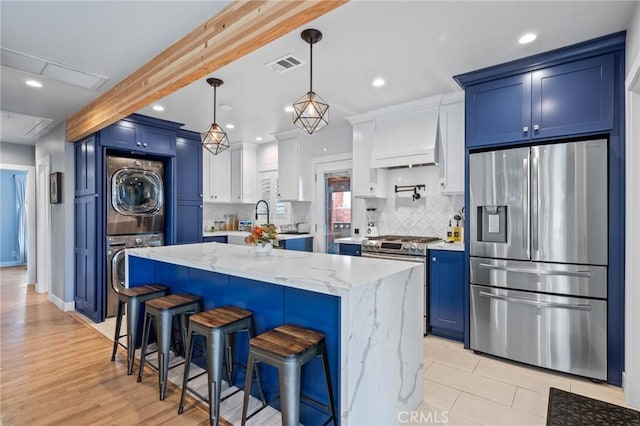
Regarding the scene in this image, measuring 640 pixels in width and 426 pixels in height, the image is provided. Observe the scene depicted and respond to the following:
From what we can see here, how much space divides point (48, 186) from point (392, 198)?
4.93m

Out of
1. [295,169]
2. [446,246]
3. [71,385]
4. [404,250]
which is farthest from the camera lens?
[295,169]

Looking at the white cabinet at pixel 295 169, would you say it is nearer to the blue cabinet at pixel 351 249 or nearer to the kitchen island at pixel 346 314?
the blue cabinet at pixel 351 249

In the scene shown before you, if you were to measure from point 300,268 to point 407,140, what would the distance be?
7.98 feet

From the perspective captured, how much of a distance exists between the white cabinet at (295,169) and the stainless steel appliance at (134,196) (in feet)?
5.95

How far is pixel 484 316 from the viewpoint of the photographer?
299 cm

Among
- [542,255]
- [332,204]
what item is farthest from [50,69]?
[542,255]

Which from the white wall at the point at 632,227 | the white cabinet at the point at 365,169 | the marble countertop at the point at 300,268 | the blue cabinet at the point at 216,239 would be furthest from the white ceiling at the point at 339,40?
the blue cabinet at the point at 216,239

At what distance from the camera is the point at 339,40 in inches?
96.1

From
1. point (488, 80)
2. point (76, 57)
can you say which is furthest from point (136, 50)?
point (488, 80)

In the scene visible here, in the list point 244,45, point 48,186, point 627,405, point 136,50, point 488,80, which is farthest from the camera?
point 48,186

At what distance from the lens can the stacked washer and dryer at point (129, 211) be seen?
13.5 feet

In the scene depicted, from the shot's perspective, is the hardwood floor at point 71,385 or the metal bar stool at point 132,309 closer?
the hardwood floor at point 71,385

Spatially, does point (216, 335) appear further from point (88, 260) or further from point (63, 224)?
point (63, 224)

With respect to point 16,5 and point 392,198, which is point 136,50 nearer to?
point 16,5
